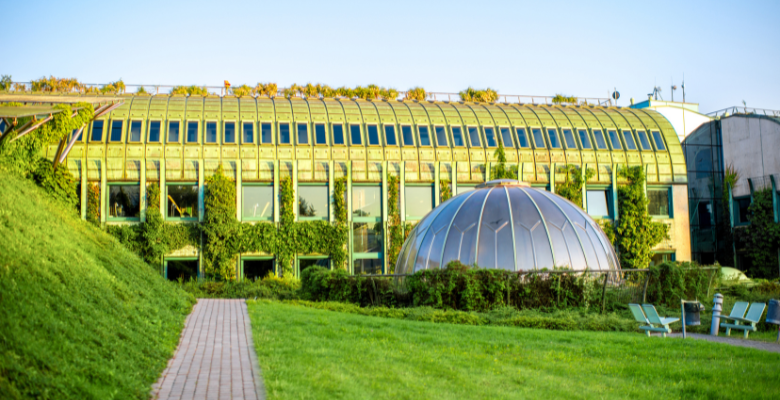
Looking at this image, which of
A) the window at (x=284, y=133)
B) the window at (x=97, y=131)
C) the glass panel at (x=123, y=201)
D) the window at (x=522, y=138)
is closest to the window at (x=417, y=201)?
the window at (x=522, y=138)

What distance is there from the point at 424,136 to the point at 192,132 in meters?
13.6

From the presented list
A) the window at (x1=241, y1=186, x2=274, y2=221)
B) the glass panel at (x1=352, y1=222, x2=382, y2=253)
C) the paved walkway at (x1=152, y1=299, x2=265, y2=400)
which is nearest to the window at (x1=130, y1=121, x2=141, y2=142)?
the window at (x1=241, y1=186, x2=274, y2=221)

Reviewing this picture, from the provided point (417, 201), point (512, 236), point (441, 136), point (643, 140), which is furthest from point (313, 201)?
point (643, 140)

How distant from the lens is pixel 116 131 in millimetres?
35656

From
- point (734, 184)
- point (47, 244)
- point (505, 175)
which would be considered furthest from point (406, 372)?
point (734, 184)

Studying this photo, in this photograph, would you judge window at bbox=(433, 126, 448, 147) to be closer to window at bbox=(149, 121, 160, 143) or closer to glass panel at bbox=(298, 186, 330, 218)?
glass panel at bbox=(298, 186, 330, 218)

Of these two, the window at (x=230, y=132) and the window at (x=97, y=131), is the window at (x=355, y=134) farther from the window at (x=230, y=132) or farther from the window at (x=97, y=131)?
the window at (x=97, y=131)

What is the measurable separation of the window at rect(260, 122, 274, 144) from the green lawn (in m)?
23.3

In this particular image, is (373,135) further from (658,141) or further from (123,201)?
(658,141)

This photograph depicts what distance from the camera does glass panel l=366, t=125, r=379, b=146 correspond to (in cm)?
3828

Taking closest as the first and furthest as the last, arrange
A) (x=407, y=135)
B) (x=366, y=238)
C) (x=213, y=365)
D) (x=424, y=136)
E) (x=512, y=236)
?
(x=213, y=365)
(x=512, y=236)
(x=366, y=238)
(x=407, y=135)
(x=424, y=136)

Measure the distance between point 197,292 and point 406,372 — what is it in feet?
69.8

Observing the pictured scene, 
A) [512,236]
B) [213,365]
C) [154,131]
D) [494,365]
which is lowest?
[494,365]

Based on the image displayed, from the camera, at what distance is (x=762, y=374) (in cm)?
1012
